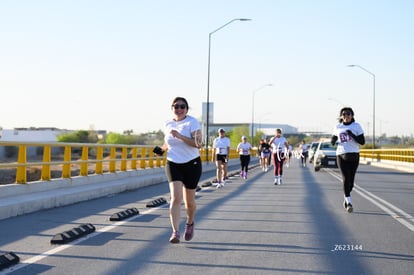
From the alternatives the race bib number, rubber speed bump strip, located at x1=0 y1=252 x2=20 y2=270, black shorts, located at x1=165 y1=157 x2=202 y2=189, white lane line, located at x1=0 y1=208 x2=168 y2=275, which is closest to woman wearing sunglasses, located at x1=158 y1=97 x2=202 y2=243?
black shorts, located at x1=165 y1=157 x2=202 y2=189

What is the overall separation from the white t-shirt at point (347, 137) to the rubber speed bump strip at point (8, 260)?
651cm

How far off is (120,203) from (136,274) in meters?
7.46

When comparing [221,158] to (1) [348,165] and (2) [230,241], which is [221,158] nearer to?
(1) [348,165]

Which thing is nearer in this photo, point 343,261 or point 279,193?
point 343,261

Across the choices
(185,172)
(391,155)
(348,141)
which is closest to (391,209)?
(348,141)

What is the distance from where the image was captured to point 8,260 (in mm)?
6227

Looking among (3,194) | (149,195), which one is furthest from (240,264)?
(149,195)

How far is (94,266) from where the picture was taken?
20.5 ft

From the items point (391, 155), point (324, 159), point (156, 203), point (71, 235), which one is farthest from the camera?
point (391, 155)

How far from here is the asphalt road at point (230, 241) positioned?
20.5 feet

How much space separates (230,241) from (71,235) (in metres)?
2.04

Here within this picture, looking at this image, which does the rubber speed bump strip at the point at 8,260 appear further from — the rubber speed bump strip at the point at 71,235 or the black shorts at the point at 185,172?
the black shorts at the point at 185,172

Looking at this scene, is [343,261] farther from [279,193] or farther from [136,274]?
[279,193]

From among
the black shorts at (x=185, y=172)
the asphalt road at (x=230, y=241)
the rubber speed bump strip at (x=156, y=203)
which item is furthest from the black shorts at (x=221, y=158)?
the black shorts at (x=185, y=172)
